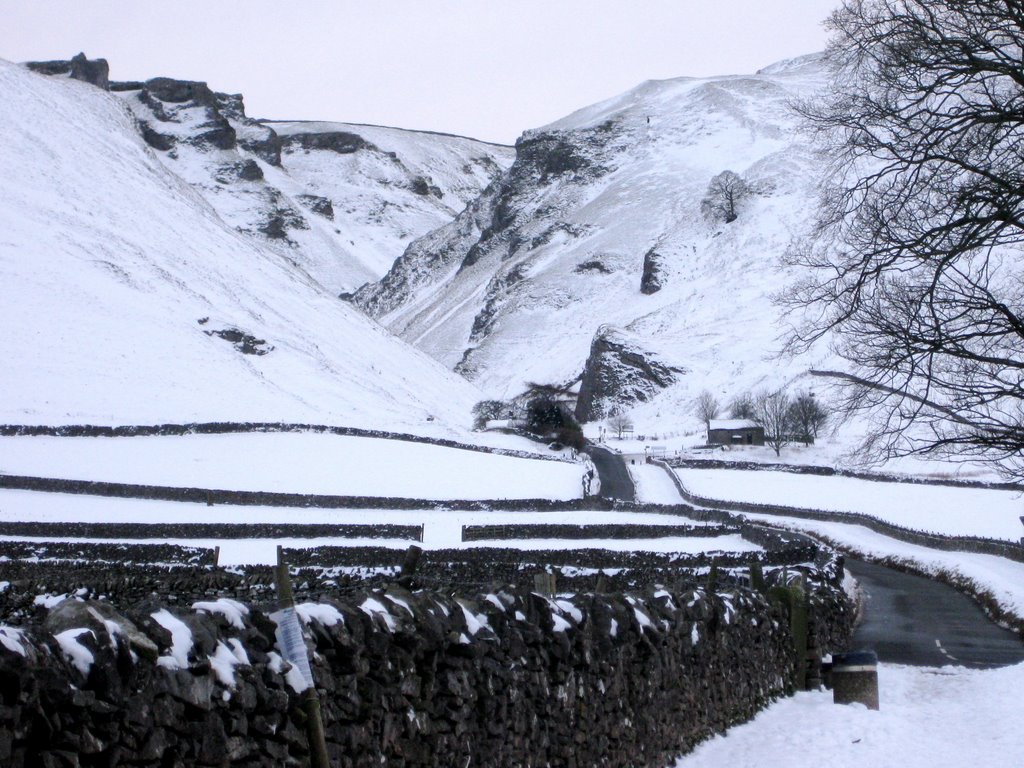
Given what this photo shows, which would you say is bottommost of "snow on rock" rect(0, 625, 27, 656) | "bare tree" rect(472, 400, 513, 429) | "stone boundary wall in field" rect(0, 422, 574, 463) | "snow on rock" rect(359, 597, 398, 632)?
→ "snow on rock" rect(359, 597, 398, 632)

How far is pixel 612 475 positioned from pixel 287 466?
21.6 metres

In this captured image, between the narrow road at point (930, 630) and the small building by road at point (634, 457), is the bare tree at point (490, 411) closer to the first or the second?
the small building by road at point (634, 457)

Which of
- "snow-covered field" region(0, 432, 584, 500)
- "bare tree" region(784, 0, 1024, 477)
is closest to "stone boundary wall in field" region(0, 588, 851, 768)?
"bare tree" region(784, 0, 1024, 477)

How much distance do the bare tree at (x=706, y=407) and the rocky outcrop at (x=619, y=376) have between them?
8.68 m

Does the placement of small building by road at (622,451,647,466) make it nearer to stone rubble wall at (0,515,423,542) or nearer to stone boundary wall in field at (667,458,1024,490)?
stone boundary wall in field at (667,458,1024,490)

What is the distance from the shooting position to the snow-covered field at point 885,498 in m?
44.4

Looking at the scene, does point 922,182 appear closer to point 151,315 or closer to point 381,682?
point 381,682

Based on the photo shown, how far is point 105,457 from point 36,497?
11.0m

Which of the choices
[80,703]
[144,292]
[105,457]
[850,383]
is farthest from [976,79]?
[144,292]

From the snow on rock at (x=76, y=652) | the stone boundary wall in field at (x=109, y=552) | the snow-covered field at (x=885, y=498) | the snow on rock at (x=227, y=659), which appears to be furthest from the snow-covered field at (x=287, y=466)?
the snow on rock at (x=76, y=652)

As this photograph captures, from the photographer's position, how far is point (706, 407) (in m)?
109

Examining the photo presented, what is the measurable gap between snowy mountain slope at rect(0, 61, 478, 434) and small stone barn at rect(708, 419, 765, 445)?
22448mm

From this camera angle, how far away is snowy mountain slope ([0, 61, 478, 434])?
7475 cm

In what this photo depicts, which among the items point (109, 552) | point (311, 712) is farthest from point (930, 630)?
point (109, 552)
